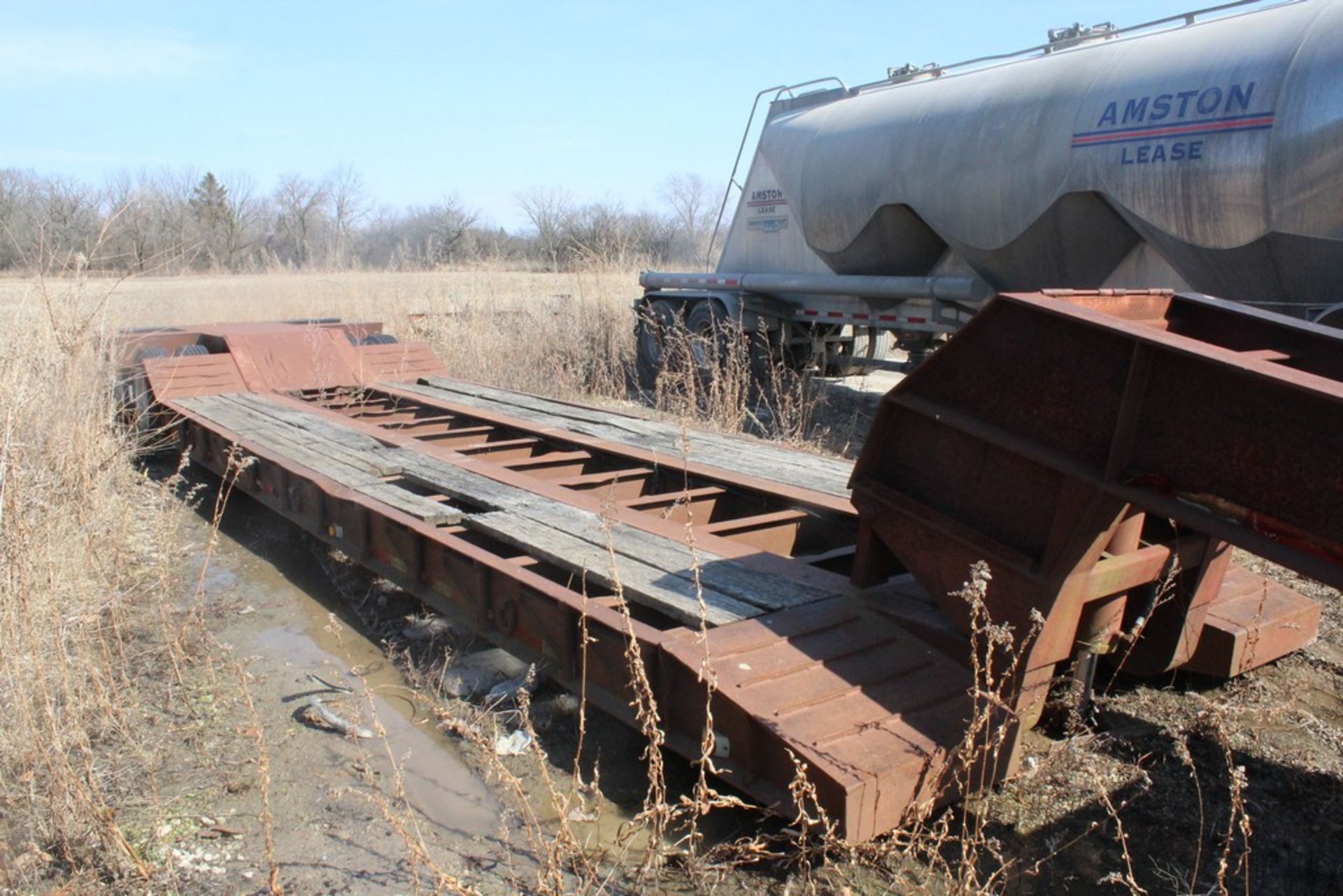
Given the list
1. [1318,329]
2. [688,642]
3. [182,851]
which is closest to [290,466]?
[182,851]

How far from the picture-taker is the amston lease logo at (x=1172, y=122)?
659cm

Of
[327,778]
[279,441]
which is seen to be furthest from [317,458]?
[327,778]

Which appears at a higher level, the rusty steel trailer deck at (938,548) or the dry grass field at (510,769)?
the rusty steel trailer deck at (938,548)

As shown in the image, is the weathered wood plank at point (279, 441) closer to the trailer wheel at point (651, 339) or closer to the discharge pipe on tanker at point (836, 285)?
the discharge pipe on tanker at point (836, 285)

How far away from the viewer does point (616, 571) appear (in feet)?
11.1

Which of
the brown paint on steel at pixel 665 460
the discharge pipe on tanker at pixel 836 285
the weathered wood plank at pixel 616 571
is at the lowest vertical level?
the weathered wood plank at pixel 616 571

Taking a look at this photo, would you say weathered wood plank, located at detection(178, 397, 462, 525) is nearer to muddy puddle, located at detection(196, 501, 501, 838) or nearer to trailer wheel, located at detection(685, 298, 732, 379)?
muddy puddle, located at detection(196, 501, 501, 838)

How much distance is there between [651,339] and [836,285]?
3.56m

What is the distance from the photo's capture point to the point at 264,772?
251cm

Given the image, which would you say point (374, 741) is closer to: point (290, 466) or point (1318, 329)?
point (290, 466)

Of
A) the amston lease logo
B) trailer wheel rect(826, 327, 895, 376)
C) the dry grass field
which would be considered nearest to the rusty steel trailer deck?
the dry grass field

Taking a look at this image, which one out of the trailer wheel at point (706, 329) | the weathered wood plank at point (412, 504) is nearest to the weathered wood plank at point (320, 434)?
the weathered wood plank at point (412, 504)

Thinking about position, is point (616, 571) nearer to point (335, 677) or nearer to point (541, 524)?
point (541, 524)

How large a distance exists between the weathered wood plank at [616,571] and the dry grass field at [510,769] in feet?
2.14
